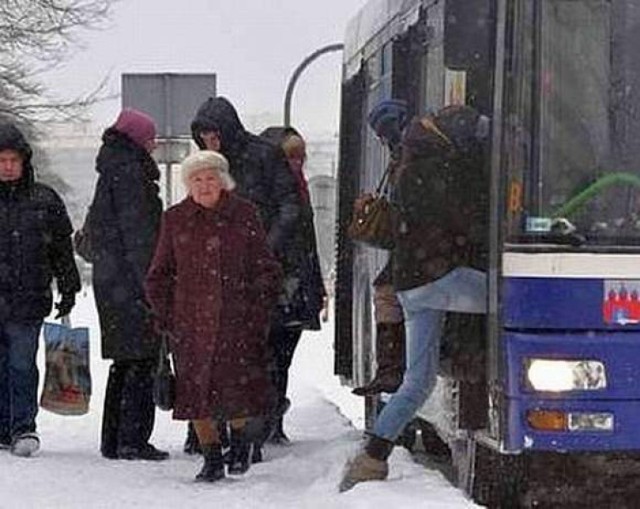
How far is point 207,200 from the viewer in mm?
7832

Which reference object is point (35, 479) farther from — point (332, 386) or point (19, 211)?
point (332, 386)

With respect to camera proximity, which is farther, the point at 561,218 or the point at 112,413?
the point at 112,413

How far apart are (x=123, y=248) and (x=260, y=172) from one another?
33.7 inches

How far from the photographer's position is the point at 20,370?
8.81 meters

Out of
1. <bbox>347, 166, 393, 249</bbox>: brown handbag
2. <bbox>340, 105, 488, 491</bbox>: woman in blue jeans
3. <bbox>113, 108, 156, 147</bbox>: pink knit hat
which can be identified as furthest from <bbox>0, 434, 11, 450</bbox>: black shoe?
<bbox>340, 105, 488, 491</bbox>: woman in blue jeans

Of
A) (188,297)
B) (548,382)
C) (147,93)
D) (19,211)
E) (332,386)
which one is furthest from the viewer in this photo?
(332,386)

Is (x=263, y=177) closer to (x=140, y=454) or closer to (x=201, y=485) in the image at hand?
(x=140, y=454)

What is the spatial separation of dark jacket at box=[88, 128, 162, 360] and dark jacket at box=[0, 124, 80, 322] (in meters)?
0.23

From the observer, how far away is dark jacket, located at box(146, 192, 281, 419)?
780 centimetres

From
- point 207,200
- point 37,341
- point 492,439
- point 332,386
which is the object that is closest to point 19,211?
point 37,341

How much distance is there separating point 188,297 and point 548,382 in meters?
2.11

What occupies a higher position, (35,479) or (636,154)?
(636,154)

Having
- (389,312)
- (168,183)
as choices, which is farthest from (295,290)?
(168,183)

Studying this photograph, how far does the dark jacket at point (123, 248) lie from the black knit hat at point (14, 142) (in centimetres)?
43
